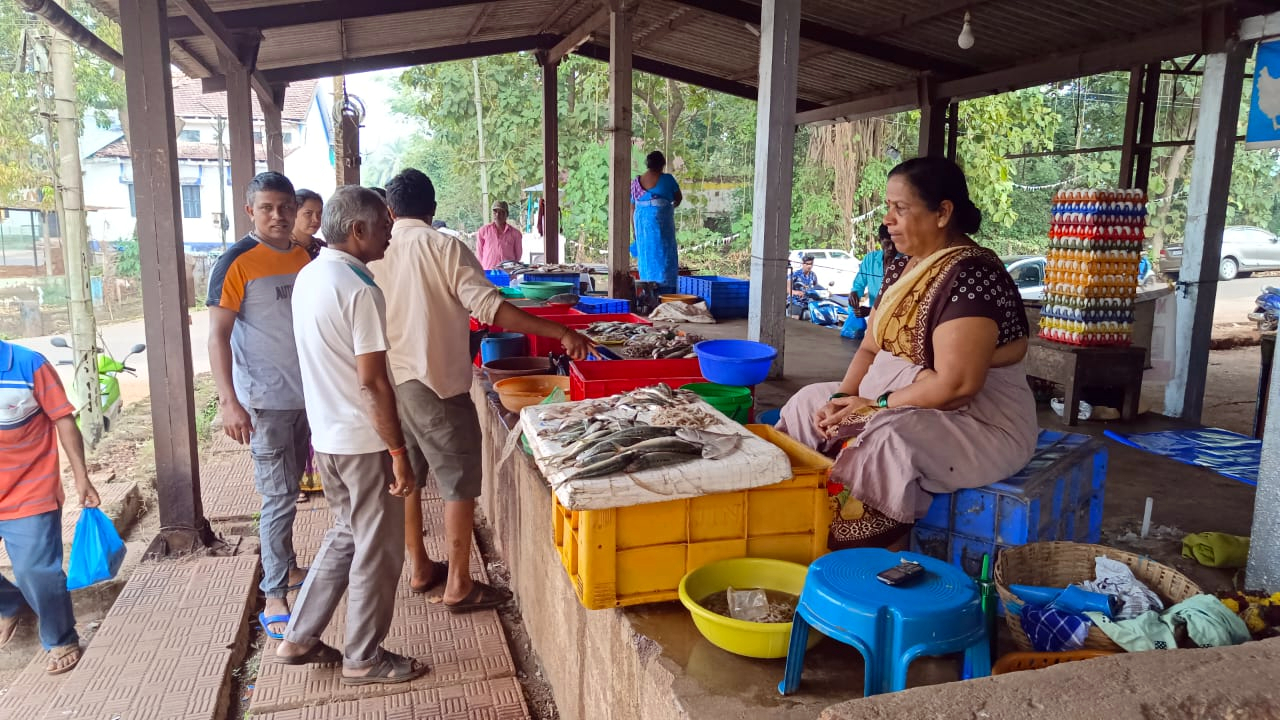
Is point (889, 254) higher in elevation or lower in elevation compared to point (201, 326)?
higher

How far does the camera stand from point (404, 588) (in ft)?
13.6

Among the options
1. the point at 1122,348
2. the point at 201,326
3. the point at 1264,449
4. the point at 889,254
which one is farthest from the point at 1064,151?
the point at 201,326

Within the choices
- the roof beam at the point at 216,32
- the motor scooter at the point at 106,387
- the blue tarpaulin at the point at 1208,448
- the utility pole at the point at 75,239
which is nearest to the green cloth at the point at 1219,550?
the blue tarpaulin at the point at 1208,448

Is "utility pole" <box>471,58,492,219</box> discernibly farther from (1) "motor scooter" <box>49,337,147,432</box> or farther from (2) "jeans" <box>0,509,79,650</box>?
(2) "jeans" <box>0,509,79,650</box>

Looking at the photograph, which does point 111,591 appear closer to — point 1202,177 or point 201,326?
point 1202,177

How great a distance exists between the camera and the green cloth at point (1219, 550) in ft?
9.57

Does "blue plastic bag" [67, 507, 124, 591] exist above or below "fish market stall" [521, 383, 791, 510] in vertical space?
below

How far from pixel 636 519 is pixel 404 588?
247cm

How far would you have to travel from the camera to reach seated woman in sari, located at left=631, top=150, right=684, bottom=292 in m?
9.50

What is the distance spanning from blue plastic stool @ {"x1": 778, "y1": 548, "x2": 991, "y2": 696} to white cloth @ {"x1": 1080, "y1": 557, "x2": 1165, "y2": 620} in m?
0.65

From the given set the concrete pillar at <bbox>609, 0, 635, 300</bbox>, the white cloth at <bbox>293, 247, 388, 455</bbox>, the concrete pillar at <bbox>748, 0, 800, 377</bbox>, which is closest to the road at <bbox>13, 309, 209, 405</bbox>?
the concrete pillar at <bbox>609, 0, 635, 300</bbox>

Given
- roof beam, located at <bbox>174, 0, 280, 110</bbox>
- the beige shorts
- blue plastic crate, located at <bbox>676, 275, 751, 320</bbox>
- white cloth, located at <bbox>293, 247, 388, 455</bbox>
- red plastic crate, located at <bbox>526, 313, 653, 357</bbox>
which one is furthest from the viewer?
blue plastic crate, located at <bbox>676, 275, 751, 320</bbox>

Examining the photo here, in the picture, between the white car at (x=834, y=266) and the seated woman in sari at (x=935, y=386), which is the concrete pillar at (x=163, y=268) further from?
the white car at (x=834, y=266)

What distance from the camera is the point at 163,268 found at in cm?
430
